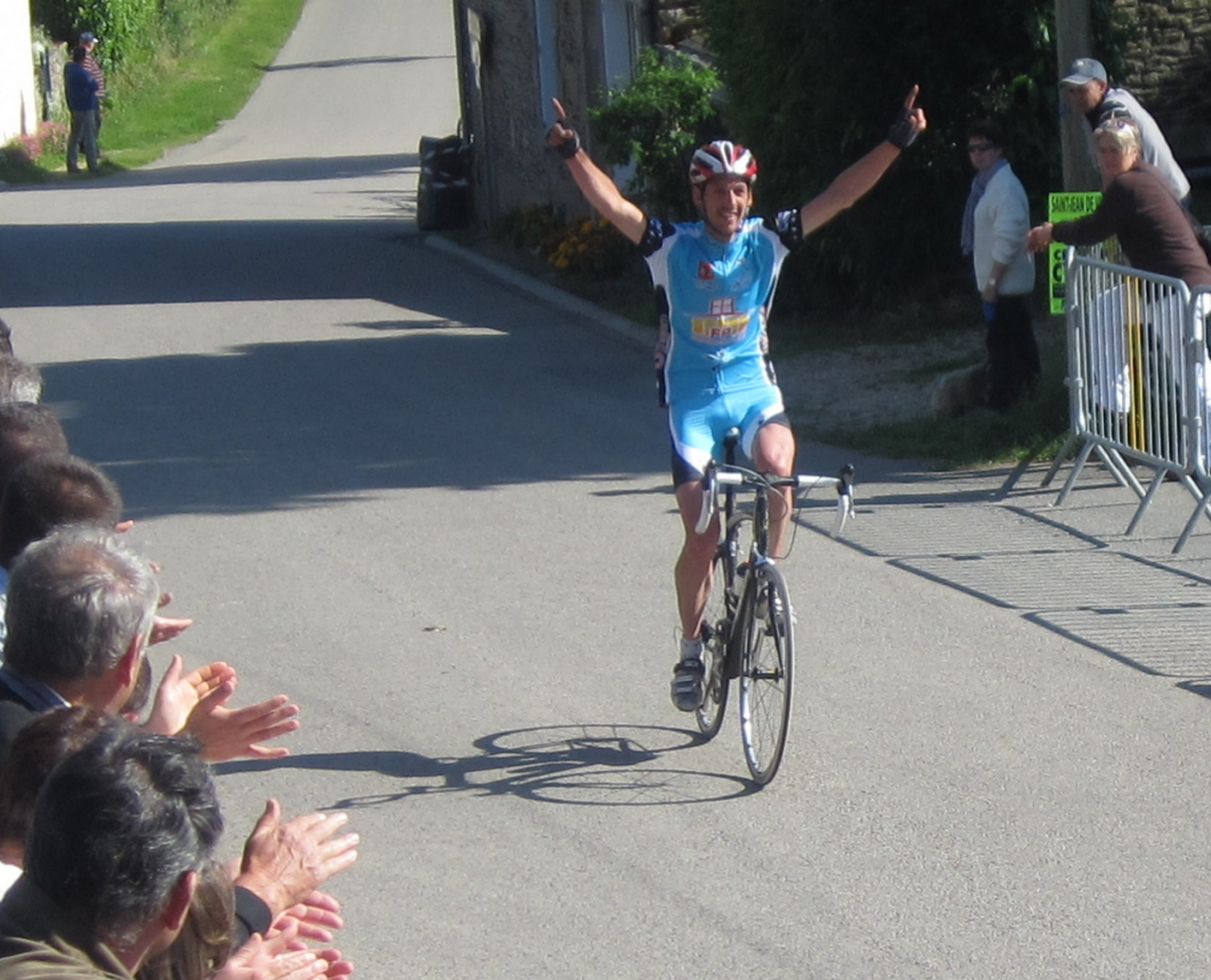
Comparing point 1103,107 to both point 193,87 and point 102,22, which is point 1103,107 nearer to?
point 102,22

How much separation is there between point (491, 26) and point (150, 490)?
46.2 ft

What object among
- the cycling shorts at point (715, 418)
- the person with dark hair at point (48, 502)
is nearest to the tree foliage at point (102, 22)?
the cycling shorts at point (715, 418)

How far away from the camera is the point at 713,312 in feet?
20.1

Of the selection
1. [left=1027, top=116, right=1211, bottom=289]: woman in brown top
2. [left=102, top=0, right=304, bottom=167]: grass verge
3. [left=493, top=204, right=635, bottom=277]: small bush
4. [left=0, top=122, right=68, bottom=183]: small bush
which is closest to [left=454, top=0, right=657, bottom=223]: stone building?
[left=493, top=204, right=635, bottom=277]: small bush

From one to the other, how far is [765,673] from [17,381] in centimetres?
264

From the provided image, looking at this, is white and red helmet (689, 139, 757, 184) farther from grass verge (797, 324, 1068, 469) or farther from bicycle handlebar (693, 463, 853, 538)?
grass verge (797, 324, 1068, 469)

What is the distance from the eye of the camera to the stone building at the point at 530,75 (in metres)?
20.5

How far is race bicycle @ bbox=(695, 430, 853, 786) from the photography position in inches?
225

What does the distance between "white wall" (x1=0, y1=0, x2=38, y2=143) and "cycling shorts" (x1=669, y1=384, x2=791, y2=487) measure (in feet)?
108

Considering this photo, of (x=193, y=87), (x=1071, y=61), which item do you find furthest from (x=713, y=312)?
(x=193, y=87)

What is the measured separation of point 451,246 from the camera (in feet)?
68.1

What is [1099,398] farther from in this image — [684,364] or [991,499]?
[684,364]

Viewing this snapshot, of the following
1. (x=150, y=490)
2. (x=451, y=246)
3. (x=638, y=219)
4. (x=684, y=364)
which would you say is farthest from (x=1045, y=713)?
(x=451, y=246)

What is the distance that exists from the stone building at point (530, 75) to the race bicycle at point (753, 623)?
14.0 m
